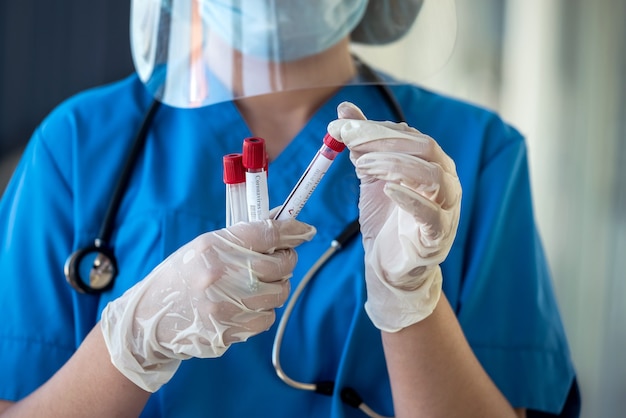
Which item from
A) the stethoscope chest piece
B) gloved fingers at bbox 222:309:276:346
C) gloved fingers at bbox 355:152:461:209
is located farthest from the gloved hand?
the stethoscope chest piece

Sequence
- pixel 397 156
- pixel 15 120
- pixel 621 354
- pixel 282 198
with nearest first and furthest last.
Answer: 1. pixel 397 156
2. pixel 282 198
3. pixel 621 354
4. pixel 15 120

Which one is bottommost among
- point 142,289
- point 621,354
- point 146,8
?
point 621,354

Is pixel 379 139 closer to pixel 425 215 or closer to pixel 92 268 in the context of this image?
pixel 425 215

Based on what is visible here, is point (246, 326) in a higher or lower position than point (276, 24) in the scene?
lower

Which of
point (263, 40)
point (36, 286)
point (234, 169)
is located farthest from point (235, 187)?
point (36, 286)

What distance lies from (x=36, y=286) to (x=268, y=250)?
0.37 meters

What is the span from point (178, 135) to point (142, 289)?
0.27 m

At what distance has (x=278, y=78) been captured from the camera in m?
0.86

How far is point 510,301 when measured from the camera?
94cm

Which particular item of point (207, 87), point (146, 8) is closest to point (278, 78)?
point (207, 87)

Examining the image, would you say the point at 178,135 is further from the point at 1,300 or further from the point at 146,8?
the point at 1,300

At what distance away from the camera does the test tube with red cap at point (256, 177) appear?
66 cm

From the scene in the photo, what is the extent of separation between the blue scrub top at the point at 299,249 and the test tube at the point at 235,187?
0.34ft

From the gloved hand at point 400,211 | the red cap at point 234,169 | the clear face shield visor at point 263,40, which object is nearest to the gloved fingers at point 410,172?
the gloved hand at point 400,211
